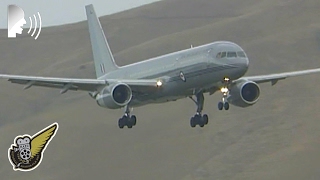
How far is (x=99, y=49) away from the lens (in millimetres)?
86875

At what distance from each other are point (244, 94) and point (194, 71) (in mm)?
4946

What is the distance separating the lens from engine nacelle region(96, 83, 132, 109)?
68812mm

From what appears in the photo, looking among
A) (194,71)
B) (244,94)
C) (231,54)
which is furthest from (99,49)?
(231,54)

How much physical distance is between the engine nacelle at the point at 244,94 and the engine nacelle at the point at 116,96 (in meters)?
6.51

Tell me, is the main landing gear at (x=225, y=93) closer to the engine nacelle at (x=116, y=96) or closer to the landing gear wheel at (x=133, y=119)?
the engine nacelle at (x=116, y=96)

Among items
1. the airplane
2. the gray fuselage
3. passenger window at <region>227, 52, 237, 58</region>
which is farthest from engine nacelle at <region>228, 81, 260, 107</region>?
passenger window at <region>227, 52, 237, 58</region>

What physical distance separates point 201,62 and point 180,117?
84.5 m

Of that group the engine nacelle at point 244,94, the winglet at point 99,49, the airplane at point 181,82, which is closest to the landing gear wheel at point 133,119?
the airplane at point 181,82

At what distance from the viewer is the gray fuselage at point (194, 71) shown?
66.2 meters

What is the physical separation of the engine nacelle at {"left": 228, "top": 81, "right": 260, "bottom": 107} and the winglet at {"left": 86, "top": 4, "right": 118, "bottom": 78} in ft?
50.0

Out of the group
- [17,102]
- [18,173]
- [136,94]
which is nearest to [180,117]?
[18,173]

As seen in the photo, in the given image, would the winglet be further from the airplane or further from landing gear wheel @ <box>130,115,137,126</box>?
landing gear wheel @ <box>130,115,137,126</box>

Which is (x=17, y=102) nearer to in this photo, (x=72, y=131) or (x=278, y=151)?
(x=72, y=131)

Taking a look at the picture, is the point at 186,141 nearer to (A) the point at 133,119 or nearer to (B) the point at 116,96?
(A) the point at 133,119
